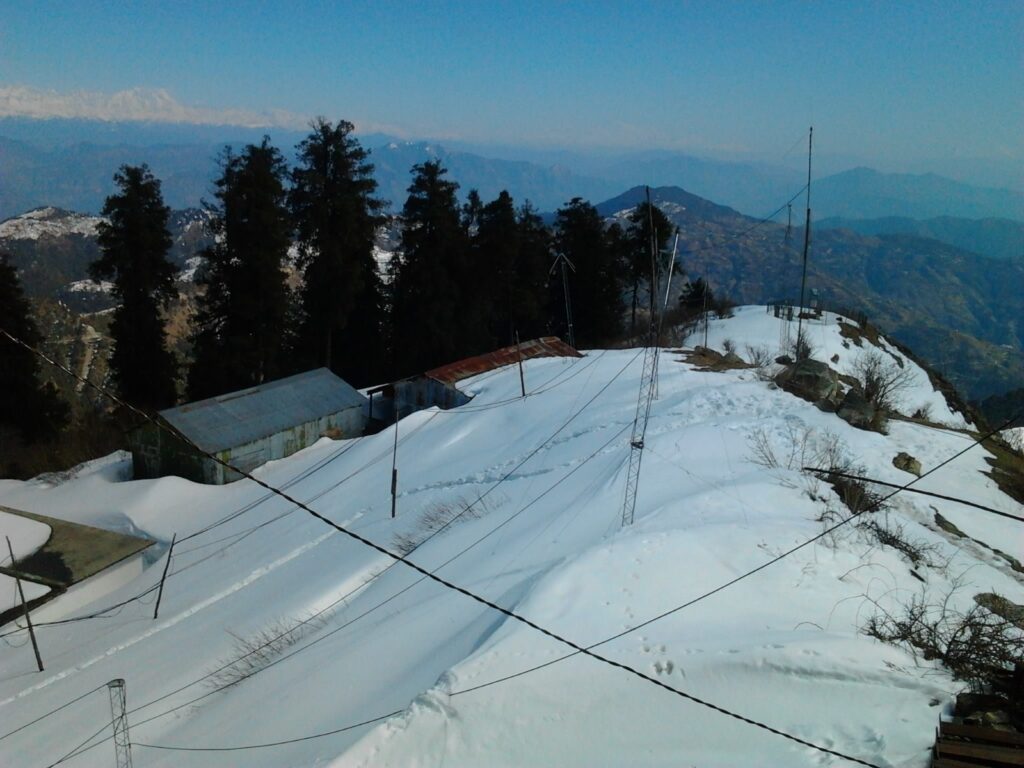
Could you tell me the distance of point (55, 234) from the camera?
132375 mm

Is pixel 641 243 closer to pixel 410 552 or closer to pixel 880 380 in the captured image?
pixel 880 380

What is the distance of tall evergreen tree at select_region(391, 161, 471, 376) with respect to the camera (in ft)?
102

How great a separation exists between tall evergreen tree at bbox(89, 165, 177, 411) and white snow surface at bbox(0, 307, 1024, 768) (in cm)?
939

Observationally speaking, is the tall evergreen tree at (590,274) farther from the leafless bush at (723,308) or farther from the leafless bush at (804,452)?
the leafless bush at (804,452)

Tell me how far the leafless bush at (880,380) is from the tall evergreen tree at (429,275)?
1778cm

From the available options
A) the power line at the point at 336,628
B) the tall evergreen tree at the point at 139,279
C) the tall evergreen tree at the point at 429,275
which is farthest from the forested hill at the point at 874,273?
the power line at the point at 336,628

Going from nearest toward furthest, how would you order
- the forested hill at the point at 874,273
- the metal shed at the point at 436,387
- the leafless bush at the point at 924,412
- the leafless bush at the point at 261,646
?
the leafless bush at the point at 261,646, the leafless bush at the point at 924,412, the metal shed at the point at 436,387, the forested hill at the point at 874,273

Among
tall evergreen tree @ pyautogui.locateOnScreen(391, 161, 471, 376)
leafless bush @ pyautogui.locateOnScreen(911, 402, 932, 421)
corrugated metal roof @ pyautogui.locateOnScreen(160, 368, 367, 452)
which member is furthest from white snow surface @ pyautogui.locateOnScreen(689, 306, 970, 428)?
corrugated metal roof @ pyautogui.locateOnScreen(160, 368, 367, 452)

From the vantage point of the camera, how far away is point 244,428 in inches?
842

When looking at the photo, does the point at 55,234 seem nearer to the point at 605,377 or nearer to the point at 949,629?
the point at 605,377

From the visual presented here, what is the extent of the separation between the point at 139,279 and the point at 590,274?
22.2 meters

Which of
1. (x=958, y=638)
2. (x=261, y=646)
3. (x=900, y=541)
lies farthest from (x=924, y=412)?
(x=261, y=646)

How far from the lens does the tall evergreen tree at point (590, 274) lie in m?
36.9

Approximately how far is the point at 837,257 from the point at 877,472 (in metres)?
170
